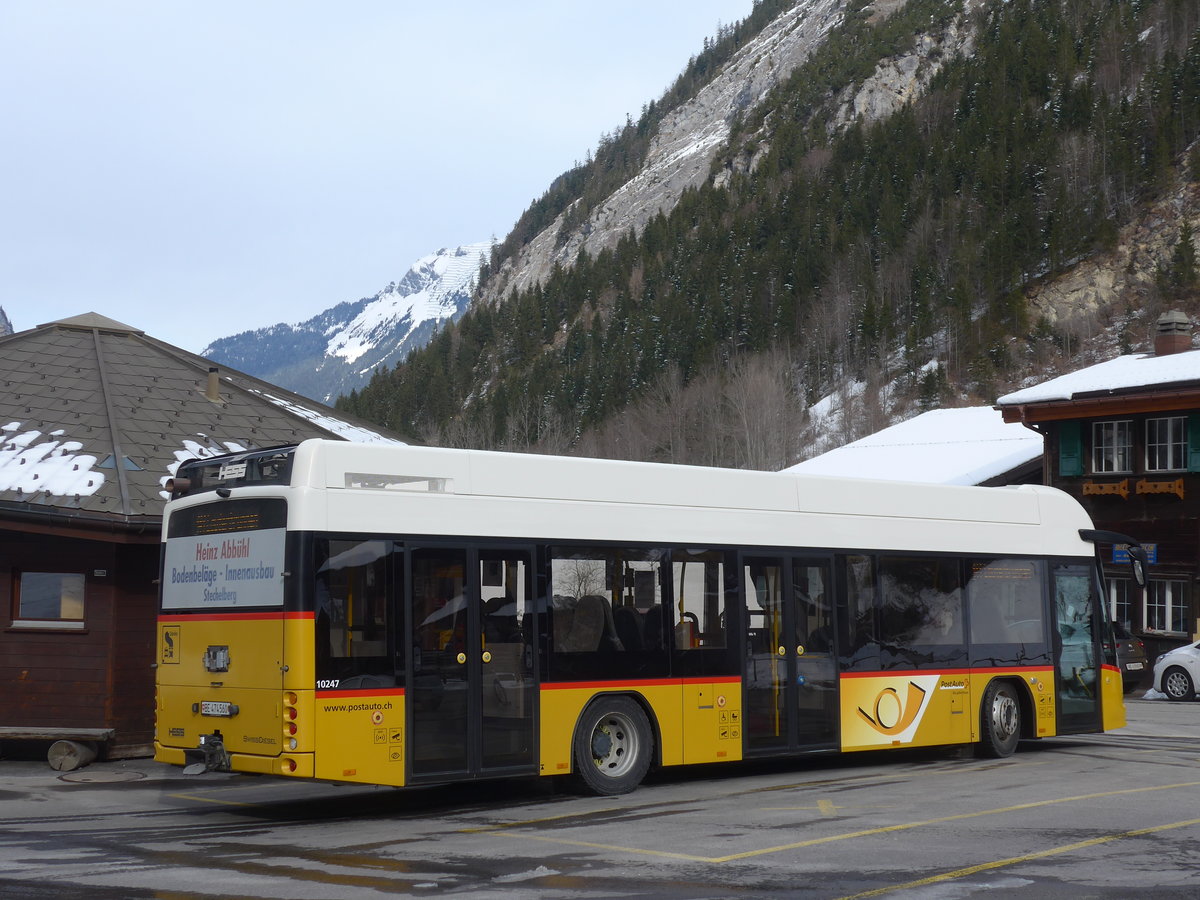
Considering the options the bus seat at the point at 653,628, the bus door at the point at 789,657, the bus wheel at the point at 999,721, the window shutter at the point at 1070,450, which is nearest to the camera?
the bus seat at the point at 653,628

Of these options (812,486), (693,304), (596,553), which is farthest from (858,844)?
(693,304)

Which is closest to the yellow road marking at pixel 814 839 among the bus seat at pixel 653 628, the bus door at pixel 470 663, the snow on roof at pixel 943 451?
the bus door at pixel 470 663

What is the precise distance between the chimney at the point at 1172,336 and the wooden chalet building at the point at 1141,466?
7.01ft

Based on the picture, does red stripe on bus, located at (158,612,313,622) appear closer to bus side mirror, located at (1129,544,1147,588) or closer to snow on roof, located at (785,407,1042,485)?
bus side mirror, located at (1129,544,1147,588)

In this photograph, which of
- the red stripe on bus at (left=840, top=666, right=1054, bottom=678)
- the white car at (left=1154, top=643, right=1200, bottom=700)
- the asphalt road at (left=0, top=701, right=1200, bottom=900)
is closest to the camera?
the asphalt road at (left=0, top=701, right=1200, bottom=900)

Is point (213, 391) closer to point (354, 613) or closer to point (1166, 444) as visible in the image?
point (354, 613)

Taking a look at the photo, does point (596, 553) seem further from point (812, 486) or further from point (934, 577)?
point (934, 577)

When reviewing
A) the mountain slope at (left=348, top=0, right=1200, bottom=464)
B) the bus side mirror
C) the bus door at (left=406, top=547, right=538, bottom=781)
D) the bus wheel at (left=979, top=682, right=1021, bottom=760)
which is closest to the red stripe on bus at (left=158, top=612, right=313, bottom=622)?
the bus door at (left=406, top=547, right=538, bottom=781)

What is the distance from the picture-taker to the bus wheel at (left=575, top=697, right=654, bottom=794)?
480 inches

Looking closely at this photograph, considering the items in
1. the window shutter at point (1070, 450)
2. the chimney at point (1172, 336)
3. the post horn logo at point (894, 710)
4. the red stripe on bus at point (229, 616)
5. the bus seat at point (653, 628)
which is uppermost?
the chimney at point (1172, 336)

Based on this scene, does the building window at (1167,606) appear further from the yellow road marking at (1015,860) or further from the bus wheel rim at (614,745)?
the bus wheel rim at (614,745)

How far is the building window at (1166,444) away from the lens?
31438mm

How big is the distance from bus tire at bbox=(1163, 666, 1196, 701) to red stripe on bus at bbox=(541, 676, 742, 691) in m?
16.7

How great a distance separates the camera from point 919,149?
11212 cm
